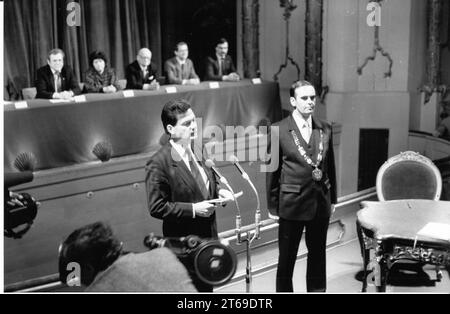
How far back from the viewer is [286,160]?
3.45 m

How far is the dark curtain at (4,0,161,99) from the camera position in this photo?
5520 mm

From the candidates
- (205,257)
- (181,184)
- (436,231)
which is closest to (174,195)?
(181,184)

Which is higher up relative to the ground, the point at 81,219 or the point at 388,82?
the point at 388,82

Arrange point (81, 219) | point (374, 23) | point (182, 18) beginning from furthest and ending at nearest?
point (182, 18) < point (374, 23) < point (81, 219)

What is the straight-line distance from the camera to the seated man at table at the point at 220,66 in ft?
17.9

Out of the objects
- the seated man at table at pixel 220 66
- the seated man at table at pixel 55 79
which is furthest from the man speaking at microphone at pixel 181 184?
the seated man at table at pixel 220 66

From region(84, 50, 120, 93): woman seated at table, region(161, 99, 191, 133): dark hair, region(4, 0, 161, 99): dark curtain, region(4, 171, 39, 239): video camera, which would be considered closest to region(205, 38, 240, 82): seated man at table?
region(84, 50, 120, 93): woman seated at table

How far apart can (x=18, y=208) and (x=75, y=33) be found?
8.10ft

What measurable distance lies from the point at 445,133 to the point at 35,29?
10.9ft

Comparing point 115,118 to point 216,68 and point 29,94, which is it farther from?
point 216,68

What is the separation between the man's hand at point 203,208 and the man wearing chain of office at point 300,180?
46cm

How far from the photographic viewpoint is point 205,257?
3.16 meters
